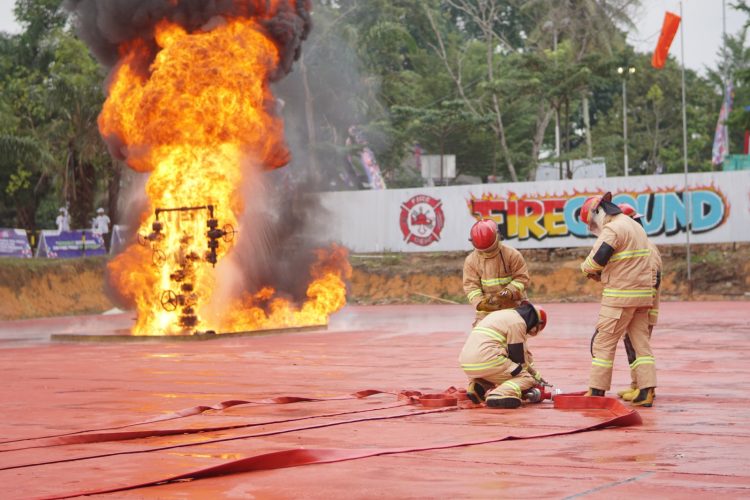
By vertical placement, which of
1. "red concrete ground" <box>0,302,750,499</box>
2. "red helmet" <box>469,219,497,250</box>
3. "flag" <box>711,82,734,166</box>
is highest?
"flag" <box>711,82,734,166</box>

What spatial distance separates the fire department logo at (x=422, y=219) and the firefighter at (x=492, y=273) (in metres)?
27.4

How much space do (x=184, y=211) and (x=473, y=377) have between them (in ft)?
44.9

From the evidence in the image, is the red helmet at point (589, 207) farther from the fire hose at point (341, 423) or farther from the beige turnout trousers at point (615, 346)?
the fire hose at point (341, 423)

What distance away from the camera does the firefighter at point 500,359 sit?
31.9 feet

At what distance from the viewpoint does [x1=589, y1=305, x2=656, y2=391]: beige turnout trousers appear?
983 cm

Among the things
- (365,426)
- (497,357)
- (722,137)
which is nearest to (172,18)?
(497,357)

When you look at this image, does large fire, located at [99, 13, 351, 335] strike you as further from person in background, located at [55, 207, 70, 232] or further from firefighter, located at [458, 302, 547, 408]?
person in background, located at [55, 207, 70, 232]

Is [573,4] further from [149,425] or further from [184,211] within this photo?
[149,425]

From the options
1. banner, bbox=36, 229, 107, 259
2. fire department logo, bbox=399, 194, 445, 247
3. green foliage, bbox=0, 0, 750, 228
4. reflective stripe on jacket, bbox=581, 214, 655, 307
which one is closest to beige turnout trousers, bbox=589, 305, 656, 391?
reflective stripe on jacket, bbox=581, 214, 655, 307

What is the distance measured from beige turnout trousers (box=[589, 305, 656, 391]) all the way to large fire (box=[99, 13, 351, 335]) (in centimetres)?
1289

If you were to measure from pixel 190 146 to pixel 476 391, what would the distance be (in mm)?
14546

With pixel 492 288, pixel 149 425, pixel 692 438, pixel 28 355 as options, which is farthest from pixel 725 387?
pixel 28 355

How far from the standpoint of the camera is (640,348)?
9.99 m

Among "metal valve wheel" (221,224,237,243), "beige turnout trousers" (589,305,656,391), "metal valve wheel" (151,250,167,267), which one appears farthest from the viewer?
"metal valve wheel" (151,250,167,267)
